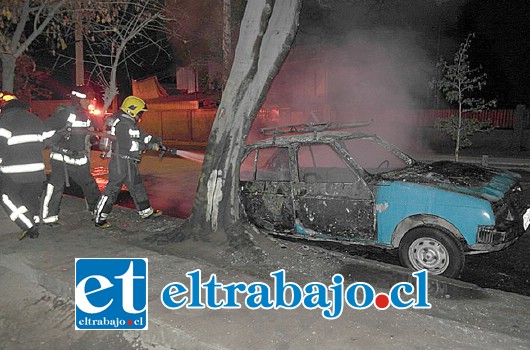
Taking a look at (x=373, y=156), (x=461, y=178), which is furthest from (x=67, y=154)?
(x=461, y=178)

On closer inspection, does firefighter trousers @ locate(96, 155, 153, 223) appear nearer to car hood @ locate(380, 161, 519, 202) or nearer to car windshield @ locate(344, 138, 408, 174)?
car windshield @ locate(344, 138, 408, 174)

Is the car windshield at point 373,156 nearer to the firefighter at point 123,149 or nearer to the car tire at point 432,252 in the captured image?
the car tire at point 432,252

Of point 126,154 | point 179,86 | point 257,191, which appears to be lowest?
point 257,191

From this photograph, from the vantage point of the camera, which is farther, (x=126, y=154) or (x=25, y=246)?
(x=126, y=154)

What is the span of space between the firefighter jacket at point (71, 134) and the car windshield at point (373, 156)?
149 inches

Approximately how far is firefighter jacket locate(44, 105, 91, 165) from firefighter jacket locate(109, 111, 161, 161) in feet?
1.58

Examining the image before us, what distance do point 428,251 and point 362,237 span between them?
72cm

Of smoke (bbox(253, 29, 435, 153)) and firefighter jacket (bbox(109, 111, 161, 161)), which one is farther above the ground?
smoke (bbox(253, 29, 435, 153))

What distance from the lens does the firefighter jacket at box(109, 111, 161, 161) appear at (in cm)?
662

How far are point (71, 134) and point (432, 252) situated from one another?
5022 millimetres

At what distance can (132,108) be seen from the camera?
666 cm

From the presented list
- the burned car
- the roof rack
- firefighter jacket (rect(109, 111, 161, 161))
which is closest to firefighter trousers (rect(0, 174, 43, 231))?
firefighter jacket (rect(109, 111, 161, 161))

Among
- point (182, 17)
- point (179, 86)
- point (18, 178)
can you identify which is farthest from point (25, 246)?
point (179, 86)

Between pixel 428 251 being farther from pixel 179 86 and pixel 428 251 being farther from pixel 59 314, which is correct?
pixel 179 86
